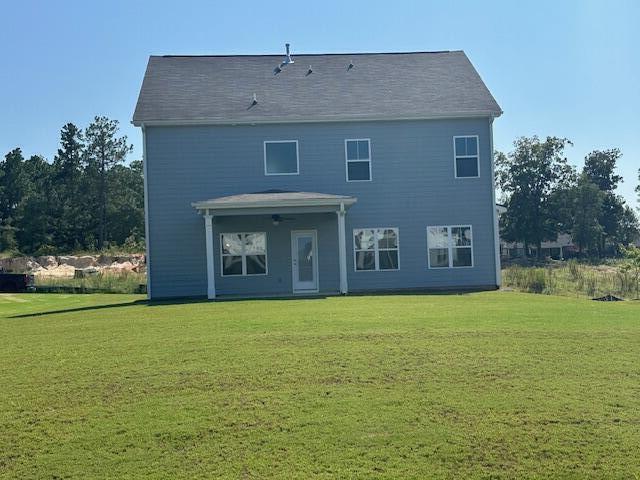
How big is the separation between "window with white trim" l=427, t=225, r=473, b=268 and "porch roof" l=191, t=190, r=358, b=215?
3.61m

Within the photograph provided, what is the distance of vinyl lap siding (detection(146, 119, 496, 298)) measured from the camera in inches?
811

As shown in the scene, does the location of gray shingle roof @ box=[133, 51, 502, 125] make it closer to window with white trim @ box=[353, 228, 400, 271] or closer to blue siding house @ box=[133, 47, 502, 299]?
blue siding house @ box=[133, 47, 502, 299]

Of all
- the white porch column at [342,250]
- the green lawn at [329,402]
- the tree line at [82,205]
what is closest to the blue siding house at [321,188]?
the white porch column at [342,250]

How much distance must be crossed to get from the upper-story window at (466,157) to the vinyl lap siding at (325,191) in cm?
19

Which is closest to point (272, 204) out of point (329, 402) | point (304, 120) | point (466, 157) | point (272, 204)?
point (272, 204)

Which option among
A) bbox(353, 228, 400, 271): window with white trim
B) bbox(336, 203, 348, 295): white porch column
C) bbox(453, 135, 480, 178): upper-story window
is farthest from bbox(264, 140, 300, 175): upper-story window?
bbox(453, 135, 480, 178): upper-story window

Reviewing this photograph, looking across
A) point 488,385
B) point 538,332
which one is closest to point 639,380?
point 488,385

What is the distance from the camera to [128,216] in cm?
5772

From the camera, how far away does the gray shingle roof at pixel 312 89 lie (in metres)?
20.9

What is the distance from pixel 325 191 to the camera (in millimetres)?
21047

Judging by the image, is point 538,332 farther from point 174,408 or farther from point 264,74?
point 264,74

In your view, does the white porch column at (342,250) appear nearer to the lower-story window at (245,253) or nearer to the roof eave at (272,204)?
the roof eave at (272,204)

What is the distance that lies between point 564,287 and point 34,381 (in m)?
18.5

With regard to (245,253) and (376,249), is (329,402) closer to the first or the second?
(245,253)
